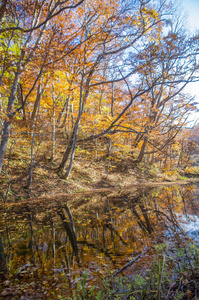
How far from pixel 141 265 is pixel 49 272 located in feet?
5.75

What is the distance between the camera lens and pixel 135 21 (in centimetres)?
826

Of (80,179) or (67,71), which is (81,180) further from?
(67,71)

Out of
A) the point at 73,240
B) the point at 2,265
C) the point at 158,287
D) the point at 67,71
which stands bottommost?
the point at 73,240

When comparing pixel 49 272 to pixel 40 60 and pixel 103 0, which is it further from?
pixel 103 0

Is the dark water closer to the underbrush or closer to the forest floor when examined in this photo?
the underbrush

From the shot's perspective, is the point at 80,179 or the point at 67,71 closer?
the point at 67,71

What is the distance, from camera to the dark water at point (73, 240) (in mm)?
2855

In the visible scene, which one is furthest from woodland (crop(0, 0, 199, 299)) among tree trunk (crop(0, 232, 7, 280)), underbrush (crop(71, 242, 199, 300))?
underbrush (crop(71, 242, 199, 300))

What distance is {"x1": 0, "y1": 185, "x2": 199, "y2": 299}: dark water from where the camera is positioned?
9.37ft

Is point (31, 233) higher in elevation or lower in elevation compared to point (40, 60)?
lower

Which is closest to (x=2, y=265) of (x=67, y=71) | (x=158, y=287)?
(x=158, y=287)

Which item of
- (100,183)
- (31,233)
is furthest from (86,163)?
(31,233)

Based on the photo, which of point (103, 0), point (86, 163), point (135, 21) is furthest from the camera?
point (86, 163)

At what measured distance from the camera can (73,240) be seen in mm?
4402
